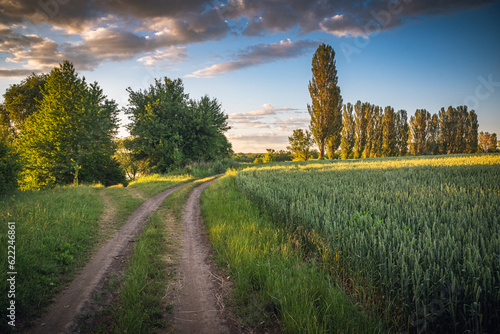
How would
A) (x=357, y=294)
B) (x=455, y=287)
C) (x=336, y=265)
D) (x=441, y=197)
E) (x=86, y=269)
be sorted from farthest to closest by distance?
1. (x=441, y=197)
2. (x=86, y=269)
3. (x=336, y=265)
4. (x=357, y=294)
5. (x=455, y=287)

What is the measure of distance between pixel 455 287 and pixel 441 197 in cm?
557

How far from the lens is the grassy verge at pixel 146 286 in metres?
3.18

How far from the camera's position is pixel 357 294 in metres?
3.66

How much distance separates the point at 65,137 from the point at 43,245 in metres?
15.8

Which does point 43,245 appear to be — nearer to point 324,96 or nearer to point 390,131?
point 324,96

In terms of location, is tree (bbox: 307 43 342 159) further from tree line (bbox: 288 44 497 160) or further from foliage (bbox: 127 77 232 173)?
foliage (bbox: 127 77 232 173)

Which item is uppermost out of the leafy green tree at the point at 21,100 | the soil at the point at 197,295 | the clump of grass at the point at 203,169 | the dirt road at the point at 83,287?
the leafy green tree at the point at 21,100

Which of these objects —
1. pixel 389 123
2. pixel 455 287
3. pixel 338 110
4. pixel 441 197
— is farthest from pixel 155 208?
pixel 389 123

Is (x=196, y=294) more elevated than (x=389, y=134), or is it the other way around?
(x=389, y=134)

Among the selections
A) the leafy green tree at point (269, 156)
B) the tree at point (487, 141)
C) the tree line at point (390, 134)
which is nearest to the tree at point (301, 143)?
the tree line at point (390, 134)

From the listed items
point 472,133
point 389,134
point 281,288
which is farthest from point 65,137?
point 472,133

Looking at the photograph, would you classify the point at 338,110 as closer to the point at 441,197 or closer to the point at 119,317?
the point at 441,197

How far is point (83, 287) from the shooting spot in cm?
413

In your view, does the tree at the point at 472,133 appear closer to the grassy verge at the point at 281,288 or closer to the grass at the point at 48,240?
the grassy verge at the point at 281,288
